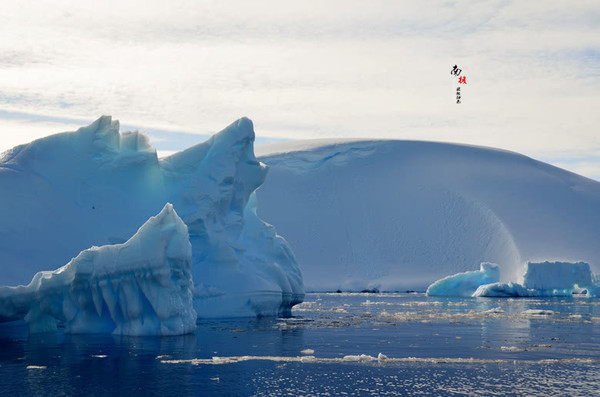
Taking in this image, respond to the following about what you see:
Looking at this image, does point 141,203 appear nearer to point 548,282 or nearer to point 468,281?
point 468,281

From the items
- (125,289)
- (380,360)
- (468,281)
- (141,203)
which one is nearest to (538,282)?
(468,281)

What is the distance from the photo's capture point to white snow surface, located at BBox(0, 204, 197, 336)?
21219 millimetres

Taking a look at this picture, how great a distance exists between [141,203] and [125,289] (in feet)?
30.1

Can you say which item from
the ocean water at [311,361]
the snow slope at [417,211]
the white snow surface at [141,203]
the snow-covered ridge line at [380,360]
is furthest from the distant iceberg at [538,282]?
the snow-covered ridge line at [380,360]

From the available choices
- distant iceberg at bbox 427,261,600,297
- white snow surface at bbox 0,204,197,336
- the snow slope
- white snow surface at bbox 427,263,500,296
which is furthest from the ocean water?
the snow slope

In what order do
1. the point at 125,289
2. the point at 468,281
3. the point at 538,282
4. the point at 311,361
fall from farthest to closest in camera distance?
the point at 468,281
the point at 538,282
the point at 125,289
the point at 311,361

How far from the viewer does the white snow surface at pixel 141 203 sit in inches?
1068

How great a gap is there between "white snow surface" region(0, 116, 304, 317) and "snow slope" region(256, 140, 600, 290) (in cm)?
4656

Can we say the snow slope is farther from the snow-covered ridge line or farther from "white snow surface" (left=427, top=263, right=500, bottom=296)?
the snow-covered ridge line

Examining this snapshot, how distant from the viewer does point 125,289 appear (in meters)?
21.2

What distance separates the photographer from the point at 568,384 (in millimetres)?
14047

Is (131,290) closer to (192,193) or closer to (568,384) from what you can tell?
(192,193)

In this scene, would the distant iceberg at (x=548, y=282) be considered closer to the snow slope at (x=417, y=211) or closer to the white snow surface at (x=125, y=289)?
the snow slope at (x=417, y=211)

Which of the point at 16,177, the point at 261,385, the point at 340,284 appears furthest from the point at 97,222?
the point at 340,284
